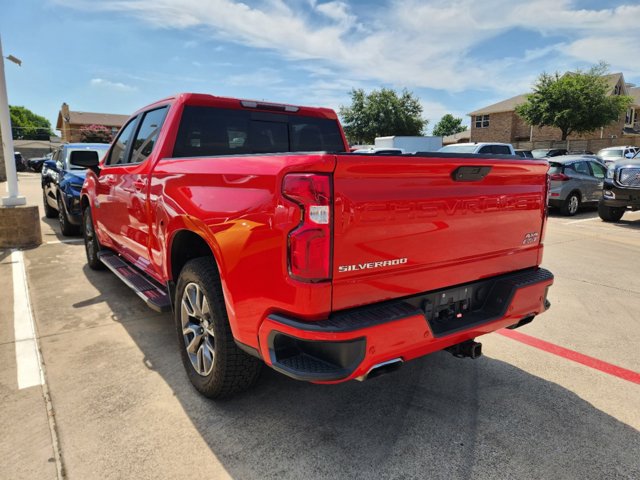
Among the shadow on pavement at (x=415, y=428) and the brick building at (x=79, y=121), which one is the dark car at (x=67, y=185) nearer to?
the shadow on pavement at (x=415, y=428)

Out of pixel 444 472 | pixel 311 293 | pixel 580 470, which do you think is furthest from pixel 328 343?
pixel 580 470

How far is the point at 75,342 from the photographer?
3832 millimetres

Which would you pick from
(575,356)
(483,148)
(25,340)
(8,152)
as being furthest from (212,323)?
(483,148)

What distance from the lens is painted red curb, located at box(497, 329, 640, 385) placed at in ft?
11.1

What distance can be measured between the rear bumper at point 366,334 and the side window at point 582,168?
1227cm

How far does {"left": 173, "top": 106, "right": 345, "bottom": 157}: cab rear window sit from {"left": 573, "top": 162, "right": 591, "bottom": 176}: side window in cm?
1116

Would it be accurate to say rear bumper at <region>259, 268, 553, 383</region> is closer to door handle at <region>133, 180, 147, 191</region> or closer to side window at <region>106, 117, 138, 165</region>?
door handle at <region>133, 180, 147, 191</region>

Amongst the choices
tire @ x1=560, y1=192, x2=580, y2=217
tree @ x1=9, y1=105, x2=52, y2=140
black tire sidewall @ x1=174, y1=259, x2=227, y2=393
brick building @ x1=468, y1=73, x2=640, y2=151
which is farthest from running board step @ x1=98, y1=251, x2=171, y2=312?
tree @ x1=9, y1=105, x2=52, y2=140

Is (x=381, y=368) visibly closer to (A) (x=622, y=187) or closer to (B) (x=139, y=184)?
(B) (x=139, y=184)

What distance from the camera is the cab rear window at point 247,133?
140 inches

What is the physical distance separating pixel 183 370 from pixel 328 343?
1798 millimetres

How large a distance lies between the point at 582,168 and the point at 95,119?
232 ft

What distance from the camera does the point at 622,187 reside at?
34.4ft

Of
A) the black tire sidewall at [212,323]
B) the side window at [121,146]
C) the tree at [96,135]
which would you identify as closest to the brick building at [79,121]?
the tree at [96,135]
